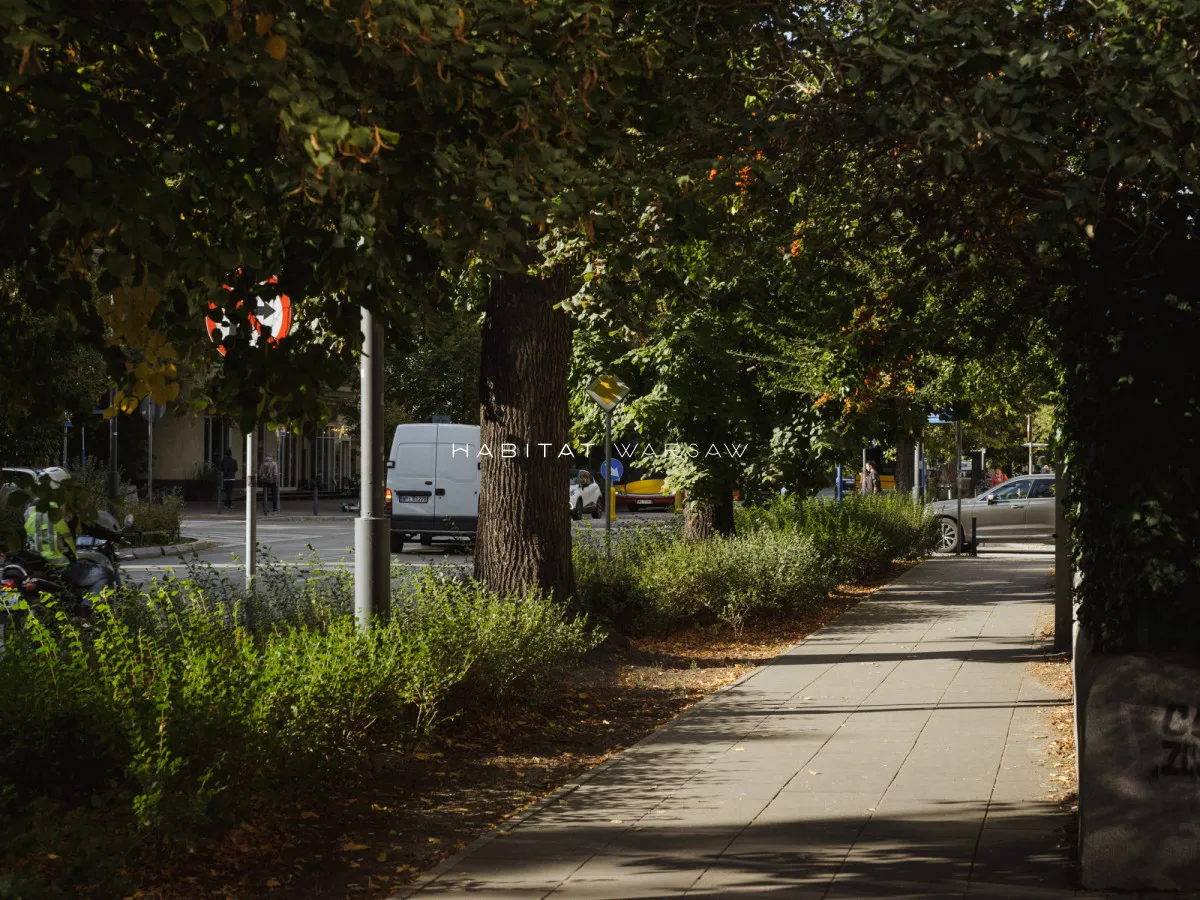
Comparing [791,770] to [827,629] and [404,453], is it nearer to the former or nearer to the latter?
[827,629]

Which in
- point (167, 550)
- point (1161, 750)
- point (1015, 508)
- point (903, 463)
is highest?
point (903, 463)

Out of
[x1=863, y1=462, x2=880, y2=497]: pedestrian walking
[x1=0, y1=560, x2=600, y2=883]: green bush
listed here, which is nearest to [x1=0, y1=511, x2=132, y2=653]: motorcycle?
[x1=0, y1=560, x2=600, y2=883]: green bush

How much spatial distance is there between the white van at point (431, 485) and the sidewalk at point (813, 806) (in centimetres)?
1567

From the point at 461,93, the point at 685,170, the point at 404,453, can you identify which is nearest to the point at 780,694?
the point at 685,170

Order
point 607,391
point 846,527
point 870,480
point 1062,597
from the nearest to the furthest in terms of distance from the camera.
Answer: point 1062,597 → point 607,391 → point 846,527 → point 870,480

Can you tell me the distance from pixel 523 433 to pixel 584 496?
32338mm

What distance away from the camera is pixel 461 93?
529 centimetres

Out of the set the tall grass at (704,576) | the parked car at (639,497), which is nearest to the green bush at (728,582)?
the tall grass at (704,576)

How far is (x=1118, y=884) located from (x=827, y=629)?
10203 mm

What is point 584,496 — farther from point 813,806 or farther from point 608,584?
point 813,806

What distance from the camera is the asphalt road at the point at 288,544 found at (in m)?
22.7

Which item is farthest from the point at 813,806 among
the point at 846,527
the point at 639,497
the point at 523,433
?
the point at 639,497

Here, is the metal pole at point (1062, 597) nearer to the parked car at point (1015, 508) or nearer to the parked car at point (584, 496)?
the parked car at point (1015, 508)

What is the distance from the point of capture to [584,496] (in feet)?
146
